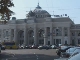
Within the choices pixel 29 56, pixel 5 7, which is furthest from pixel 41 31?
pixel 29 56

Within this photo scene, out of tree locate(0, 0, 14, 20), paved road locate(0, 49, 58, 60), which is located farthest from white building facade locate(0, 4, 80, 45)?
tree locate(0, 0, 14, 20)

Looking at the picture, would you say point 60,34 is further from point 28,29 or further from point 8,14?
point 8,14

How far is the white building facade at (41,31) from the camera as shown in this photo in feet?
407

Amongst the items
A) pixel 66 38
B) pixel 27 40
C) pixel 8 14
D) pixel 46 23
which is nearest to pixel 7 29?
pixel 27 40

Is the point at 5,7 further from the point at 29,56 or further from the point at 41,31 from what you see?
the point at 41,31

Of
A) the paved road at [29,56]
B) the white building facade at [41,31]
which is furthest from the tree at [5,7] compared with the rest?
the white building facade at [41,31]

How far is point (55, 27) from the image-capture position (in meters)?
127

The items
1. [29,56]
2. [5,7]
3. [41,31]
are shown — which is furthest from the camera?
[41,31]

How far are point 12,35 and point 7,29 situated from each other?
5.60m

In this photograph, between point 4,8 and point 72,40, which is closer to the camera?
point 4,8

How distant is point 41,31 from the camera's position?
135m

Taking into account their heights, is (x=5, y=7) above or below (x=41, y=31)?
above

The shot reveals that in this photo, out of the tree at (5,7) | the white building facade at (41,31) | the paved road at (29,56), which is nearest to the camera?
the paved road at (29,56)

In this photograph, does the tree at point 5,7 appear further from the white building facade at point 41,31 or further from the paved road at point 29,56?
the white building facade at point 41,31
